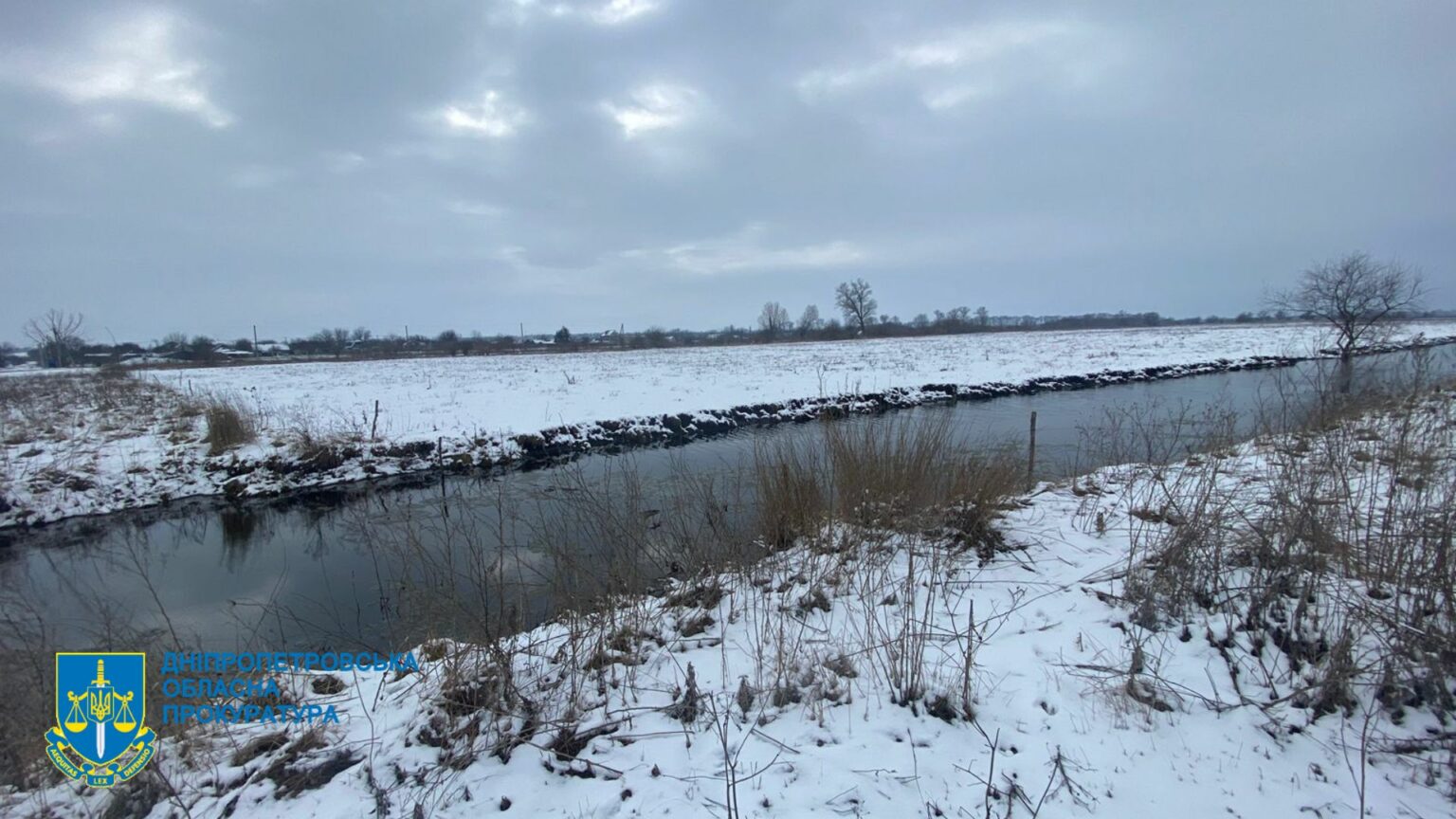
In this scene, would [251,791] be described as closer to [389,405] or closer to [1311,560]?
[1311,560]

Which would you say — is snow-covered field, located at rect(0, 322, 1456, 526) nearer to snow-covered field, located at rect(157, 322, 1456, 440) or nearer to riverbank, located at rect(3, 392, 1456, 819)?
Result: snow-covered field, located at rect(157, 322, 1456, 440)

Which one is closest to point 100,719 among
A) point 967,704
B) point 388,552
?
point 388,552

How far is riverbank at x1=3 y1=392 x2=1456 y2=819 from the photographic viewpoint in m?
2.47

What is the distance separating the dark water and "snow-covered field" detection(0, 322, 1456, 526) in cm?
95

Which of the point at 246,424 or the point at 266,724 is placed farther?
the point at 246,424

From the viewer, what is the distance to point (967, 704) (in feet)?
9.61

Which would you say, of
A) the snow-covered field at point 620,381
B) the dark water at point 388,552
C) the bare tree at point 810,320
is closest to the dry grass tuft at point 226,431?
the snow-covered field at point 620,381

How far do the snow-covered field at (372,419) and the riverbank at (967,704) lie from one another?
20.5ft

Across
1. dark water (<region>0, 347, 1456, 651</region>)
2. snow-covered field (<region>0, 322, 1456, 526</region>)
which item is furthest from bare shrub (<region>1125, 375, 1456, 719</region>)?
snow-covered field (<region>0, 322, 1456, 526</region>)

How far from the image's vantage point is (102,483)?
34.6ft

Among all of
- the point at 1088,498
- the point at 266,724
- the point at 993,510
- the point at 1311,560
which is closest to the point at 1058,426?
the point at 1088,498

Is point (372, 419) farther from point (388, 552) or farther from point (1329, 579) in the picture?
point (1329, 579)

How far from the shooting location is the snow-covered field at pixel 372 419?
1090 cm

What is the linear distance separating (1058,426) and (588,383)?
53.7 feet
